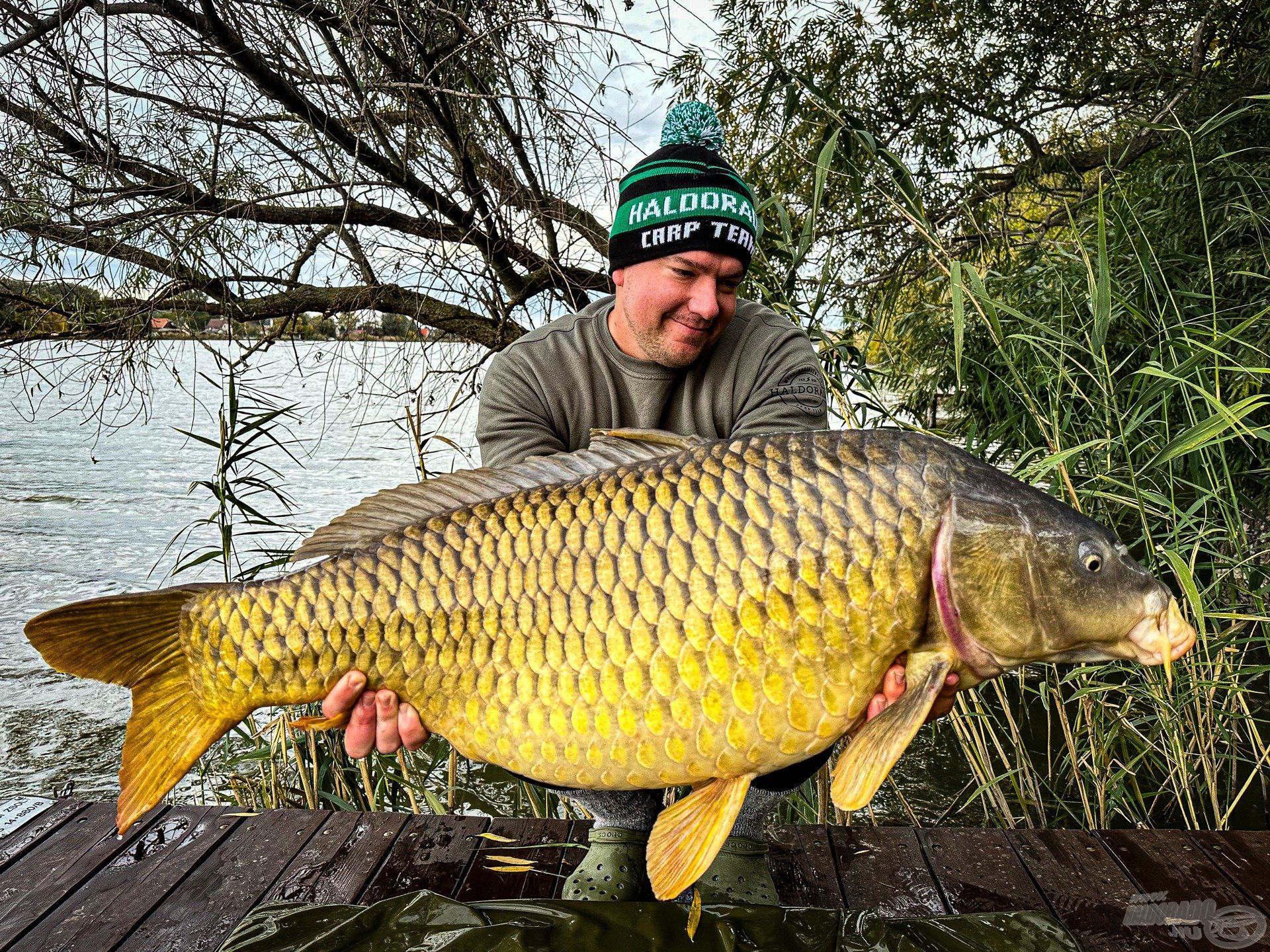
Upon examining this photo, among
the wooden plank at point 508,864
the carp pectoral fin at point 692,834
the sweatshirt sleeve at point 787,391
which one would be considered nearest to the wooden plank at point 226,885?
the wooden plank at point 508,864

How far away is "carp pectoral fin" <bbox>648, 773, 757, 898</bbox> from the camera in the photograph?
1133mm

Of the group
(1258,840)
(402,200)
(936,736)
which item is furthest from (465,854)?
(936,736)

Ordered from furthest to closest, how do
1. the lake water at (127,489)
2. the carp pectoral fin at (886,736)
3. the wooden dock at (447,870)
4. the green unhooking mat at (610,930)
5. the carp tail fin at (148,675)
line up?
the lake water at (127,489) < the wooden dock at (447,870) < the green unhooking mat at (610,930) < the carp tail fin at (148,675) < the carp pectoral fin at (886,736)

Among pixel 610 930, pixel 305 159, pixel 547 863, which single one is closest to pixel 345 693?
pixel 610 930

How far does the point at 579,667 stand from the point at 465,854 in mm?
732

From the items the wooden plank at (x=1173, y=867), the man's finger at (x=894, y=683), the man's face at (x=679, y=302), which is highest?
the man's face at (x=679, y=302)

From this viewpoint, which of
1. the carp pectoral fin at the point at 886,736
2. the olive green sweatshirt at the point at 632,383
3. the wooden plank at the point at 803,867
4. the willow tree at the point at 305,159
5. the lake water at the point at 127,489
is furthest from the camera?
the lake water at the point at 127,489

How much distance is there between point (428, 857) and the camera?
1678 mm

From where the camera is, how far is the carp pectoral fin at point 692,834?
1133 mm

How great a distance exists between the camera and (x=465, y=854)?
1.69m

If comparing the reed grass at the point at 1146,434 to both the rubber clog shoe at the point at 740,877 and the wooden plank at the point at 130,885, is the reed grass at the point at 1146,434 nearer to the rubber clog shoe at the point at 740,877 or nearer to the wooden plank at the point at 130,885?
the rubber clog shoe at the point at 740,877

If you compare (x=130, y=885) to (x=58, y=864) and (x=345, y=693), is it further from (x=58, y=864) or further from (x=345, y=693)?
(x=345, y=693)

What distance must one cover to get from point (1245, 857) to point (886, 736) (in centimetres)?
99

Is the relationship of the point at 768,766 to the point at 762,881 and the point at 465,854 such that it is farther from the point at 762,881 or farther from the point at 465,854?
the point at 465,854
